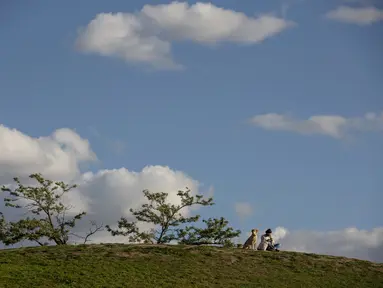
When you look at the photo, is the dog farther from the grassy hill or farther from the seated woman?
the grassy hill

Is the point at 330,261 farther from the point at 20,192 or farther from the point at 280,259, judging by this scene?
the point at 20,192

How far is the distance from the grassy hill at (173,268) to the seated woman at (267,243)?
1555 mm

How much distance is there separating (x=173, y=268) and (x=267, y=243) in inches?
Result: 353

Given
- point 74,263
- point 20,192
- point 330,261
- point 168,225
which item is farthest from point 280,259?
point 20,192

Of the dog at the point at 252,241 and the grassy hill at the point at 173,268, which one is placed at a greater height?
the dog at the point at 252,241

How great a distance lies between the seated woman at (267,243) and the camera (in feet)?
119

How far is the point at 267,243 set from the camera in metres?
36.2

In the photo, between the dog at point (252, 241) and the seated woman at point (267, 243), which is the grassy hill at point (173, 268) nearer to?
the seated woman at point (267, 243)

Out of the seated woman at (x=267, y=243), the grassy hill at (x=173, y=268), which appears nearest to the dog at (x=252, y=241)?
the seated woman at (x=267, y=243)

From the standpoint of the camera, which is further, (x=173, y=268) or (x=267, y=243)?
(x=267, y=243)

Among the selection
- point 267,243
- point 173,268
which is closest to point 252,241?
point 267,243

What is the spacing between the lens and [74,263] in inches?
1125

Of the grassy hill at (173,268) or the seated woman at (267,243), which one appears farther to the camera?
the seated woman at (267,243)

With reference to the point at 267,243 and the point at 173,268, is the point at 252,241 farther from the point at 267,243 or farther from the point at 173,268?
the point at 173,268
